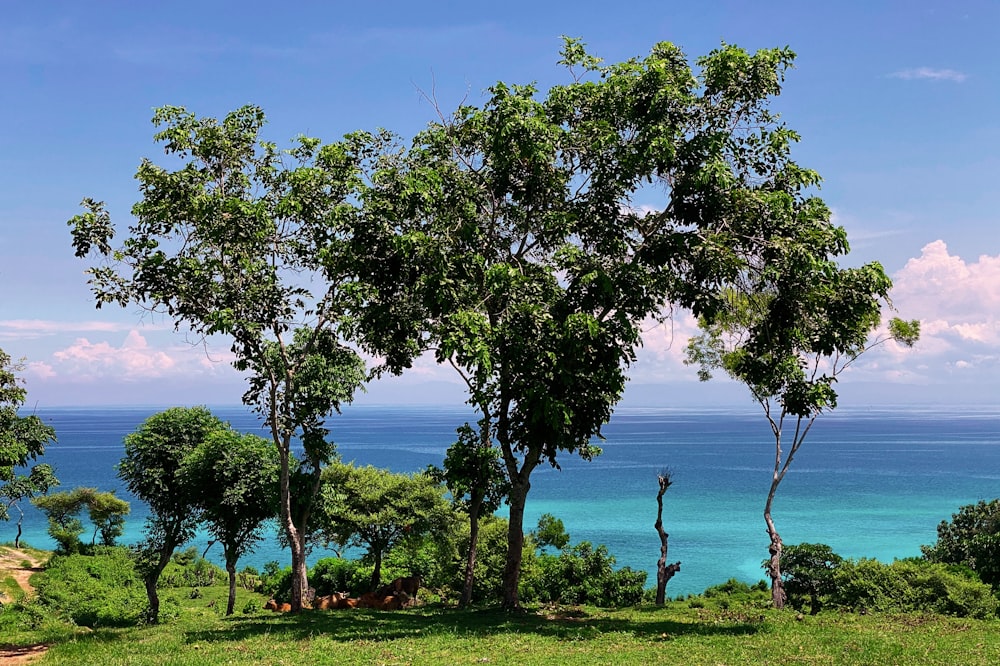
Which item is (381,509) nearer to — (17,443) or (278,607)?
(278,607)

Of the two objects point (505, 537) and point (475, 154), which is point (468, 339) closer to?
point (475, 154)

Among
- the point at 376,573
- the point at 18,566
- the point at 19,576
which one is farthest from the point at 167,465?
the point at 18,566

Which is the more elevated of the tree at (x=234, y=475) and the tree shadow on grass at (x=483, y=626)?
the tree at (x=234, y=475)

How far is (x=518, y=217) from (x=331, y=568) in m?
28.4

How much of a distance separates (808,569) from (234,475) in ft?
85.0

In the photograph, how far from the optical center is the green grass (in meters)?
13.2

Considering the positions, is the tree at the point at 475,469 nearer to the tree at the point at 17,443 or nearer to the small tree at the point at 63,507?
the tree at the point at 17,443

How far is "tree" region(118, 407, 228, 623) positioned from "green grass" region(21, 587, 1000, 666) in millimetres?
10147

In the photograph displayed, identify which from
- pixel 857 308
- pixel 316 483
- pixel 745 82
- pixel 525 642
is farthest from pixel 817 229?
pixel 316 483

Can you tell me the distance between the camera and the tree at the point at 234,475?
2705 cm

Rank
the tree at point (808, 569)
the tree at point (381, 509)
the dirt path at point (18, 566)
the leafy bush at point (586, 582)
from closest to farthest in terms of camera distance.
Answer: the tree at point (808, 569) < the tree at point (381, 509) < the leafy bush at point (586, 582) < the dirt path at point (18, 566)

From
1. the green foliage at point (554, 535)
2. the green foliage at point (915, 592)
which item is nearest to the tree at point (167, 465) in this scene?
the green foliage at point (554, 535)

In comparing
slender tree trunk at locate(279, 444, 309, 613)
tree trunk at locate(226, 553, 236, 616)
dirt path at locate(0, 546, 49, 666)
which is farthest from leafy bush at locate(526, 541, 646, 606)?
dirt path at locate(0, 546, 49, 666)

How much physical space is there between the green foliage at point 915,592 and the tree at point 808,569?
4295mm
